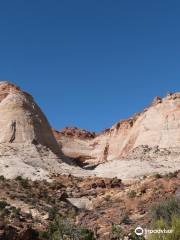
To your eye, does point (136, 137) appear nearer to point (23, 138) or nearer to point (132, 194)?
point (23, 138)

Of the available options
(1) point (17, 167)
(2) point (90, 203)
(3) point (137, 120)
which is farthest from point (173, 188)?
(3) point (137, 120)

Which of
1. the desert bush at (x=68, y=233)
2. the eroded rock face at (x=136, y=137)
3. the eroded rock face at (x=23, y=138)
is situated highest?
the eroded rock face at (x=136, y=137)

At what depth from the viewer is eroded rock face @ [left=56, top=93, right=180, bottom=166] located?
2281 inches

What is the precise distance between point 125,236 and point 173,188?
864cm

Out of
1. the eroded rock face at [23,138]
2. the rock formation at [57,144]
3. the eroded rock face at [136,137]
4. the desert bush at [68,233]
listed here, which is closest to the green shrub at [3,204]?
the desert bush at [68,233]

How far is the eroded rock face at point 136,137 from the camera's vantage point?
57.9 metres

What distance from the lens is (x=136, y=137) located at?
66438mm

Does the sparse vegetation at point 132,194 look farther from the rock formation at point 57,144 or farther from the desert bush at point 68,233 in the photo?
the rock formation at point 57,144

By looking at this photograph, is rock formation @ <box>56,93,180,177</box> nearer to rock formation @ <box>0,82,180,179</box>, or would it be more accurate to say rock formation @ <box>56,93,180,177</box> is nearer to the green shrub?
rock formation @ <box>0,82,180,179</box>

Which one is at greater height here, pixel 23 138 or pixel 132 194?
pixel 23 138

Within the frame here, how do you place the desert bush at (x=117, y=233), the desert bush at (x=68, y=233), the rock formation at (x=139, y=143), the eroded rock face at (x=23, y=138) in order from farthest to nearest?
1. the rock formation at (x=139, y=143)
2. the eroded rock face at (x=23, y=138)
3. the desert bush at (x=117, y=233)
4. the desert bush at (x=68, y=233)

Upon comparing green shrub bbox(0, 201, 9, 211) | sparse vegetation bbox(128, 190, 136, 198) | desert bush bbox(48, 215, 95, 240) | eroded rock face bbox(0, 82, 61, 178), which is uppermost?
eroded rock face bbox(0, 82, 61, 178)

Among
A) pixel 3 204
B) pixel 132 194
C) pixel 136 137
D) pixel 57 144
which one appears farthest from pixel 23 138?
pixel 3 204

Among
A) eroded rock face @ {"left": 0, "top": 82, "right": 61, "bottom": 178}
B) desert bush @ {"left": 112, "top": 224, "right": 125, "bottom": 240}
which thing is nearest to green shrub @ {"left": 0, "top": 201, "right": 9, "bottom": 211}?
desert bush @ {"left": 112, "top": 224, "right": 125, "bottom": 240}
